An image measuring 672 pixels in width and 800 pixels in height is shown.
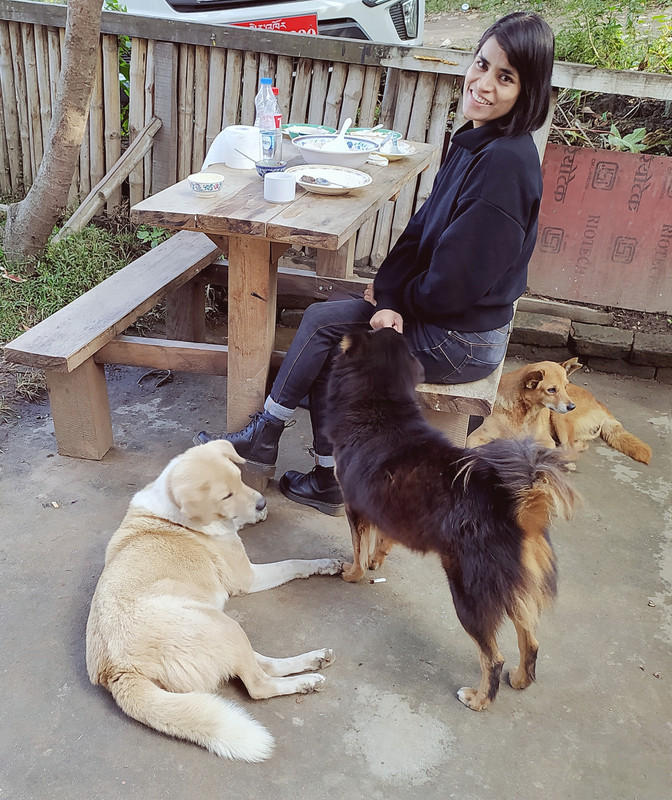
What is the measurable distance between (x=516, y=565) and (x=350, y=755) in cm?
81

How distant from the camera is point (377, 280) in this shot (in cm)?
309

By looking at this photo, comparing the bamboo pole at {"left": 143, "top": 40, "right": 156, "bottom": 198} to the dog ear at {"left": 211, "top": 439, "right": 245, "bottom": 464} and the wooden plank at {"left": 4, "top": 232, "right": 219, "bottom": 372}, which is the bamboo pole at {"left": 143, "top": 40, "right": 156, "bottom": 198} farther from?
the dog ear at {"left": 211, "top": 439, "right": 245, "bottom": 464}

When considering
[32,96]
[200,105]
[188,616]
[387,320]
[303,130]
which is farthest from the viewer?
[32,96]

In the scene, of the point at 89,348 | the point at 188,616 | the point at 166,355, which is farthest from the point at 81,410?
the point at 188,616

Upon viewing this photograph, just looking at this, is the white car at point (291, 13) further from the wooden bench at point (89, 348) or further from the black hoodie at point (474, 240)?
the black hoodie at point (474, 240)

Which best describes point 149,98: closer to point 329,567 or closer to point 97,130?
point 97,130

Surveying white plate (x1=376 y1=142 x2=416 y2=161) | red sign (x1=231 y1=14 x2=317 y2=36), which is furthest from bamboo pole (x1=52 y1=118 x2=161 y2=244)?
white plate (x1=376 y1=142 x2=416 y2=161)

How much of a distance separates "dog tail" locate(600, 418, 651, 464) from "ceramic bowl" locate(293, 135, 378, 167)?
211 centimetres

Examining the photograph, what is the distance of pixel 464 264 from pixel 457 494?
0.94 metres

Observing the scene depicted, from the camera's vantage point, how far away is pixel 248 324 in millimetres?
3205

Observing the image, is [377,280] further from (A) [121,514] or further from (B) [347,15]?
(B) [347,15]

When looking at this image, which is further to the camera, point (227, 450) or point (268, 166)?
point (268, 166)

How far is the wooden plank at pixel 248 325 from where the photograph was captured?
3.07m

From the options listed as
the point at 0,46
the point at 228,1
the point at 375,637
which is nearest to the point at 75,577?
the point at 375,637
